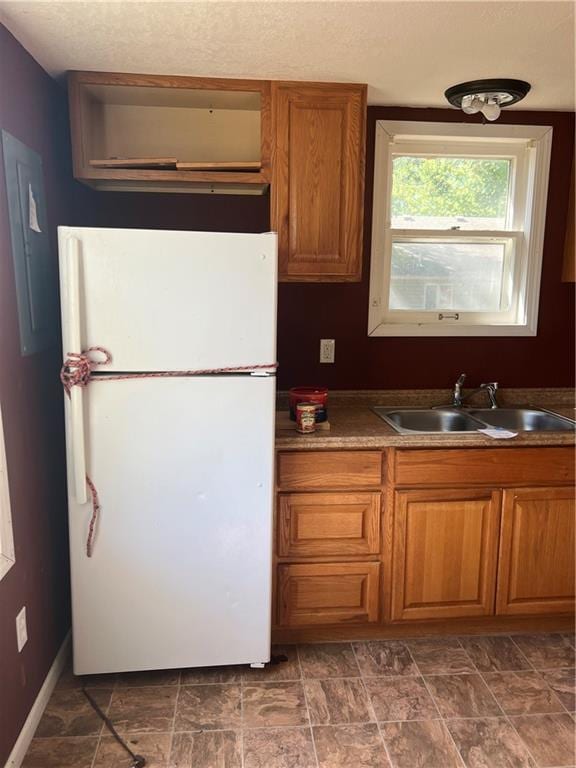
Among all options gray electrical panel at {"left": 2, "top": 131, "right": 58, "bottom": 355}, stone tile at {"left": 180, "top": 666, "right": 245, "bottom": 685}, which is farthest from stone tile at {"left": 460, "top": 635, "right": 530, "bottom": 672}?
gray electrical panel at {"left": 2, "top": 131, "right": 58, "bottom": 355}

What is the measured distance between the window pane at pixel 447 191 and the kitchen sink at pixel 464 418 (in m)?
0.87

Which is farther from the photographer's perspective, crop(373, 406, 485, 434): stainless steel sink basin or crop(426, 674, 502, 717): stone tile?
crop(373, 406, 485, 434): stainless steel sink basin

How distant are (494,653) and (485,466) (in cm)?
77

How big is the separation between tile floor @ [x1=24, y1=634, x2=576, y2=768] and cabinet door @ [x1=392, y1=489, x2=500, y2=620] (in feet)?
0.60

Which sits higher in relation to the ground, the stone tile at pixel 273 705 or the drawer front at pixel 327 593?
the drawer front at pixel 327 593

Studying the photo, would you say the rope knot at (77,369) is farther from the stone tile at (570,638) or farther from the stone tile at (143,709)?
the stone tile at (570,638)

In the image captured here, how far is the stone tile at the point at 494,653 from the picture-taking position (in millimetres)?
2182

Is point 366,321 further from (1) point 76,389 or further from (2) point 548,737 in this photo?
(2) point 548,737

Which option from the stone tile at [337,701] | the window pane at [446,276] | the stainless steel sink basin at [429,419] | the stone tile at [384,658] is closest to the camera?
the stone tile at [337,701]

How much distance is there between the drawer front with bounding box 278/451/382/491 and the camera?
212cm

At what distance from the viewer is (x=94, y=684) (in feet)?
6.70

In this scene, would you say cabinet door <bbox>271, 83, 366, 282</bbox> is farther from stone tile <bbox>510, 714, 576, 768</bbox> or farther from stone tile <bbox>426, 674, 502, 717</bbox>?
stone tile <bbox>510, 714, 576, 768</bbox>

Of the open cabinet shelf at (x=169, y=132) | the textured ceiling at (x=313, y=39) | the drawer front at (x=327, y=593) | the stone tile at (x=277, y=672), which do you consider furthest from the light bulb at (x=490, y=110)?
the stone tile at (x=277, y=672)

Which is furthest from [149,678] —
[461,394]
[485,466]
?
[461,394]
